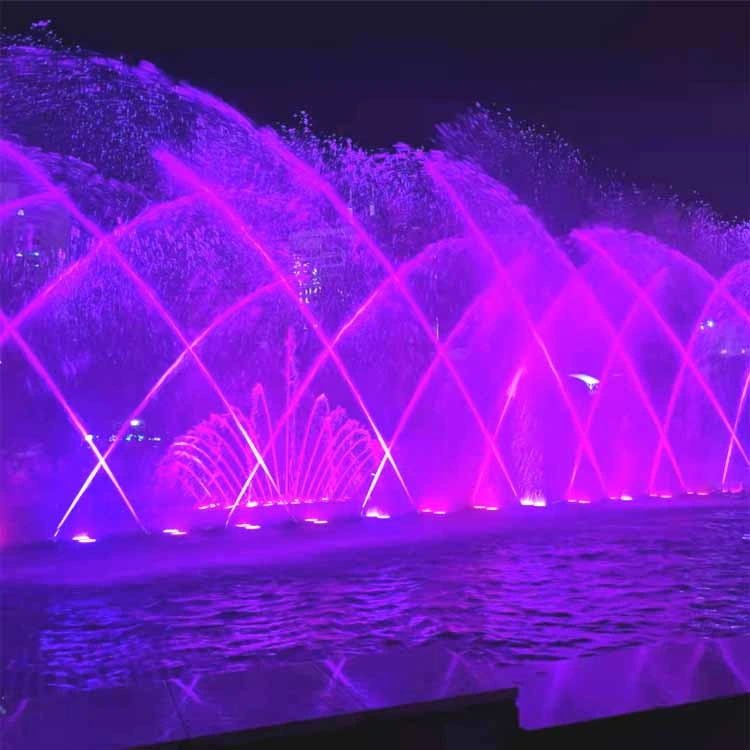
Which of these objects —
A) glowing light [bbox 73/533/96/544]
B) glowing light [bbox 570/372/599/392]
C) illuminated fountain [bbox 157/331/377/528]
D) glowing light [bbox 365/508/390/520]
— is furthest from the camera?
glowing light [bbox 570/372/599/392]

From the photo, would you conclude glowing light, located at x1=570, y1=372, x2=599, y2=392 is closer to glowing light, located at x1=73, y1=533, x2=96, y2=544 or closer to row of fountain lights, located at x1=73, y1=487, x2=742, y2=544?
row of fountain lights, located at x1=73, y1=487, x2=742, y2=544

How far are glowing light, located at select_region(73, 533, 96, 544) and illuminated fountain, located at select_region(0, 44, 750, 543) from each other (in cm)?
10

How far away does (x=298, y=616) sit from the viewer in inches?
289

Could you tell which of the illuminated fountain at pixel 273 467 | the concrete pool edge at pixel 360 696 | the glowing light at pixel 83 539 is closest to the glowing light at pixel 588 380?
the illuminated fountain at pixel 273 467

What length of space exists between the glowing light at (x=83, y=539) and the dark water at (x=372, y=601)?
81 centimetres

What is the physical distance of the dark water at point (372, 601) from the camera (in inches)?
247

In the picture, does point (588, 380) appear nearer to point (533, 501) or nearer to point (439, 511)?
point (533, 501)

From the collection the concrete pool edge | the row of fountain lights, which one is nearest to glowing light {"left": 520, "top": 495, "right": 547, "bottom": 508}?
the row of fountain lights

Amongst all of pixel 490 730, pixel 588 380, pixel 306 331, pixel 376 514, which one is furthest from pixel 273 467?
pixel 490 730

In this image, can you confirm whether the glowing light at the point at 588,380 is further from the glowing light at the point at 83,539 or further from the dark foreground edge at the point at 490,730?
the dark foreground edge at the point at 490,730

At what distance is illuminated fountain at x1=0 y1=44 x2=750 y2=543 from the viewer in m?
16.7

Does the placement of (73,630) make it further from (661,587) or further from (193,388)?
(193,388)

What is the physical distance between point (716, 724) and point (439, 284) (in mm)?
19776

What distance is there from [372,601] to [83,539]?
18.2 feet
